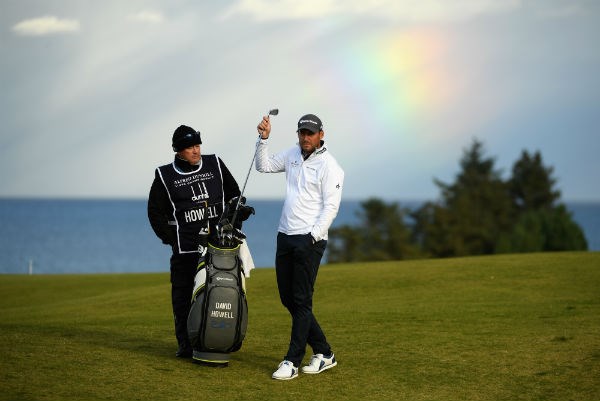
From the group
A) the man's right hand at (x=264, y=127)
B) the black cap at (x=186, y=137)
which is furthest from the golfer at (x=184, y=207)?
the man's right hand at (x=264, y=127)

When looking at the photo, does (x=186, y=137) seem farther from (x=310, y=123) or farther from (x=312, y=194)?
(x=312, y=194)

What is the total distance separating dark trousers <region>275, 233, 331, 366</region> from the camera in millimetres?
8070

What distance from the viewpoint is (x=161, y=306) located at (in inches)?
651

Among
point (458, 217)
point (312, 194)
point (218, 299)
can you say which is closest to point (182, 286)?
point (218, 299)

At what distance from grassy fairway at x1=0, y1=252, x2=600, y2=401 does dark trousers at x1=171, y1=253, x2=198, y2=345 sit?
372 mm

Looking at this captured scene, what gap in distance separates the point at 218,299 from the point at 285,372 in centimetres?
98

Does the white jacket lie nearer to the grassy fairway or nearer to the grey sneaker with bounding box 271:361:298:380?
the grey sneaker with bounding box 271:361:298:380

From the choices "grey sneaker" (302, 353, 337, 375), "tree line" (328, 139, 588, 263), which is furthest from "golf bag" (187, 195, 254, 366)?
"tree line" (328, 139, 588, 263)

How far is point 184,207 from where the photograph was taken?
341 inches

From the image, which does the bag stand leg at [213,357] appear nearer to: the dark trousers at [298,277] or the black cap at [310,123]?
the dark trousers at [298,277]

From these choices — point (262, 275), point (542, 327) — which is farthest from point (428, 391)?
point (262, 275)

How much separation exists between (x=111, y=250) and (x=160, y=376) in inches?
3740

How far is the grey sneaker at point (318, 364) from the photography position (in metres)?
8.30

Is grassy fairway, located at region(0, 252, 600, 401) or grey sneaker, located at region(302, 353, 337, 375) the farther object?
grey sneaker, located at region(302, 353, 337, 375)
